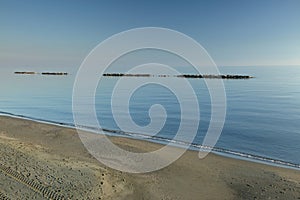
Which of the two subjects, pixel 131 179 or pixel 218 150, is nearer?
pixel 131 179

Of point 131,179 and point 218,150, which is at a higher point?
point 131,179

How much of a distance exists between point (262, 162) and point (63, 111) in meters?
24.1

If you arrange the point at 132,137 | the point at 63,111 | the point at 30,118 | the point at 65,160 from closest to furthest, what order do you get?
the point at 65,160, the point at 132,137, the point at 30,118, the point at 63,111

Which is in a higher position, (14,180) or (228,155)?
(14,180)

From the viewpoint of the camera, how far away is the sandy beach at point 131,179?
10359 millimetres

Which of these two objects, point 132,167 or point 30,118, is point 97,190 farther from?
point 30,118

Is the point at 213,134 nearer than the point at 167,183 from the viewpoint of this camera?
No

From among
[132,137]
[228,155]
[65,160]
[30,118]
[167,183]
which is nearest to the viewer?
[167,183]

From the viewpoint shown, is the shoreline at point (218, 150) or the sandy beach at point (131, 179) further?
the shoreline at point (218, 150)

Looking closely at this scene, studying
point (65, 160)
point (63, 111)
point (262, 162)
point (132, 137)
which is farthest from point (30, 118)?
point (262, 162)

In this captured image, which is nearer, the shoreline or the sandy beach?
the sandy beach

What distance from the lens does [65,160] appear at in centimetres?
1391

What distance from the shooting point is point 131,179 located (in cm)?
1238

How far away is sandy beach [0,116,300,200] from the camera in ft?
34.0
